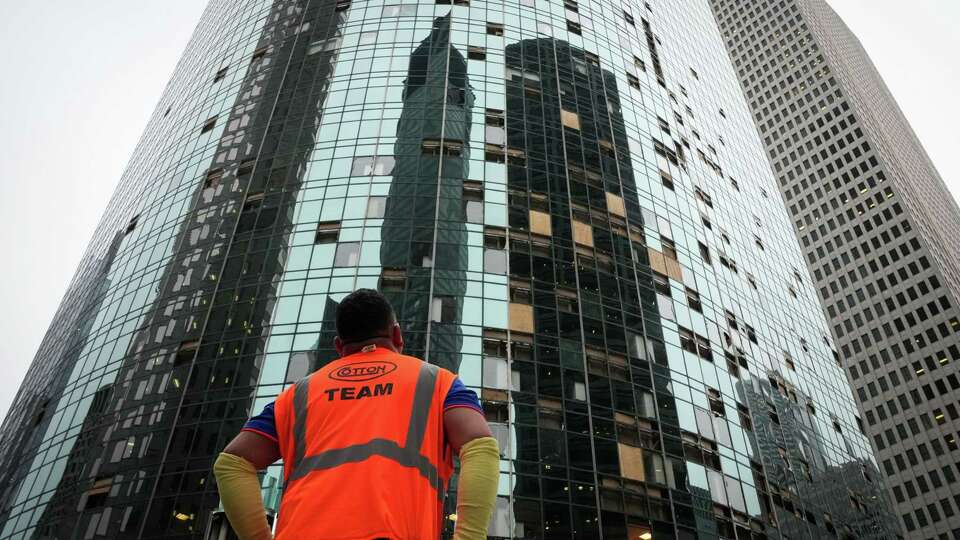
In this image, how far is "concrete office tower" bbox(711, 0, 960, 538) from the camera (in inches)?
3120

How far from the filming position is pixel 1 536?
35.0 m

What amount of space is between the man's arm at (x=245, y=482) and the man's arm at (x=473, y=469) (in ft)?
3.11

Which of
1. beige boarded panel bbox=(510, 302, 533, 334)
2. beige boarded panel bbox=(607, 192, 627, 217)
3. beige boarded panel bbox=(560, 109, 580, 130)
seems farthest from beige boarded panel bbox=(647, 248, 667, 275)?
beige boarded panel bbox=(510, 302, 533, 334)

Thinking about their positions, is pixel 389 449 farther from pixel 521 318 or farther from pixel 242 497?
pixel 521 318

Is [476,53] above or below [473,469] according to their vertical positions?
above

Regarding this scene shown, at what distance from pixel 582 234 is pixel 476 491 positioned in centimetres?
3717

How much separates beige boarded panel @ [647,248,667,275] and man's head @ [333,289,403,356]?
1492 inches

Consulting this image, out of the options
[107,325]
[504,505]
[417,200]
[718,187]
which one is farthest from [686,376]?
[107,325]

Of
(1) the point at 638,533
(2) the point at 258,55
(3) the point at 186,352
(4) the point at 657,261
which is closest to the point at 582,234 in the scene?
(4) the point at 657,261

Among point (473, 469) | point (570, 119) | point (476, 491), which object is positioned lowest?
point (476, 491)

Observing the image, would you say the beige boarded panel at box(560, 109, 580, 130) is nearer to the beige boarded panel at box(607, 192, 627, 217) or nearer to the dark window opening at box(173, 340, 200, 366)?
the beige boarded panel at box(607, 192, 627, 217)

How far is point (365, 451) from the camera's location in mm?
3502

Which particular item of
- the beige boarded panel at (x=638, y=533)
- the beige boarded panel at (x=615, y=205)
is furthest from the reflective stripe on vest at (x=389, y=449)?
the beige boarded panel at (x=615, y=205)

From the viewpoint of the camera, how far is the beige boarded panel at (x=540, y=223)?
39.1 m
